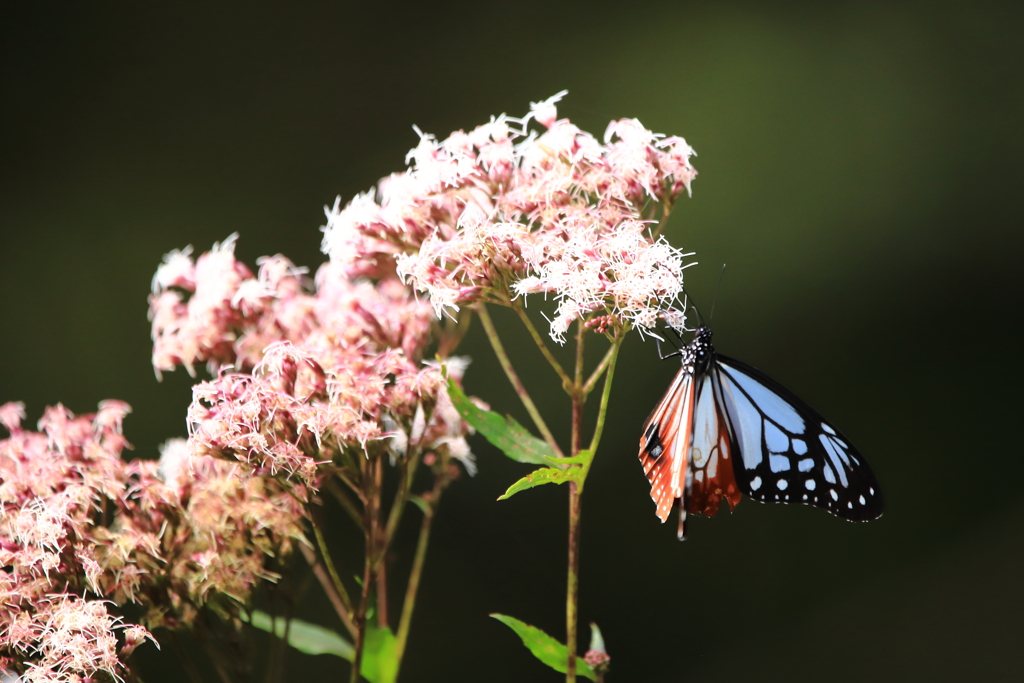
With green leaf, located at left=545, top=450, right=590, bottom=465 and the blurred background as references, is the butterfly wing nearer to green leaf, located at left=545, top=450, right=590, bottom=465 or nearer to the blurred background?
green leaf, located at left=545, top=450, right=590, bottom=465

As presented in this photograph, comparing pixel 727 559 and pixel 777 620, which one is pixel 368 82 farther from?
pixel 777 620

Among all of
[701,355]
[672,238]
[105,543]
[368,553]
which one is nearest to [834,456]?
[701,355]

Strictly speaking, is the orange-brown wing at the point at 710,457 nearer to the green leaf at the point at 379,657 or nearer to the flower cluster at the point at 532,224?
the flower cluster at the point at 532,224

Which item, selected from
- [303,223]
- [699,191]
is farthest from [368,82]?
[699,191]

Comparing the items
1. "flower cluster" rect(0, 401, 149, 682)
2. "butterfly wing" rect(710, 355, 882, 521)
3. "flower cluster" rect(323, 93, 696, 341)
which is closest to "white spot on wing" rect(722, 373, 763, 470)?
"butterfly wing" rect(710, 355, 882, 521)

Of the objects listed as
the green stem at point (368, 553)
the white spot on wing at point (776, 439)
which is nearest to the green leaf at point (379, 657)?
the green stem at point (368, 553)
